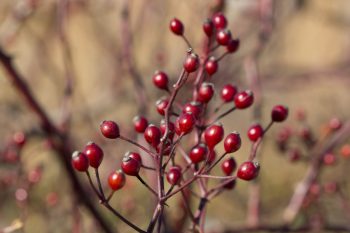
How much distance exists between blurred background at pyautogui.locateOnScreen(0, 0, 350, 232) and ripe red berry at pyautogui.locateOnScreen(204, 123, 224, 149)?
0.54m

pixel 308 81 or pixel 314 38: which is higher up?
pixel 308 81

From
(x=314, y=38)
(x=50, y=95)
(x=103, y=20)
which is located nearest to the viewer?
(x=103, y=20)

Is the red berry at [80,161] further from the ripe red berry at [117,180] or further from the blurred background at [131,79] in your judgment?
the blurred background at [131,79]

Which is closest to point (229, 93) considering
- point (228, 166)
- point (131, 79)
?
point (228, 166)

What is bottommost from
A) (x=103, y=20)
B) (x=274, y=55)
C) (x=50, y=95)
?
(x=274, y=55)

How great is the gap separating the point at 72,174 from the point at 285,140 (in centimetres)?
77

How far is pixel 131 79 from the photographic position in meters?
3.03

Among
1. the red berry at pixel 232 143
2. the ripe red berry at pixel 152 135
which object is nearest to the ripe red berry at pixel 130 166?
the ripe red berry at pixel 152 135

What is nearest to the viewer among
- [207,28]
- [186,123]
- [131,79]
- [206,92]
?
[186,123]

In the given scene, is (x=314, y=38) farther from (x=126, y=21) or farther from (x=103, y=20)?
(x=126, y=21)

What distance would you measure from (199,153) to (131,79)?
81.4 inches

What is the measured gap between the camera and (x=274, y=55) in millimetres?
6629

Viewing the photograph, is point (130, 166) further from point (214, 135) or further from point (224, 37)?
point (224, 37)

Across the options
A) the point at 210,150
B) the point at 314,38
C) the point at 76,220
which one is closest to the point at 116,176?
the point at 210,150
